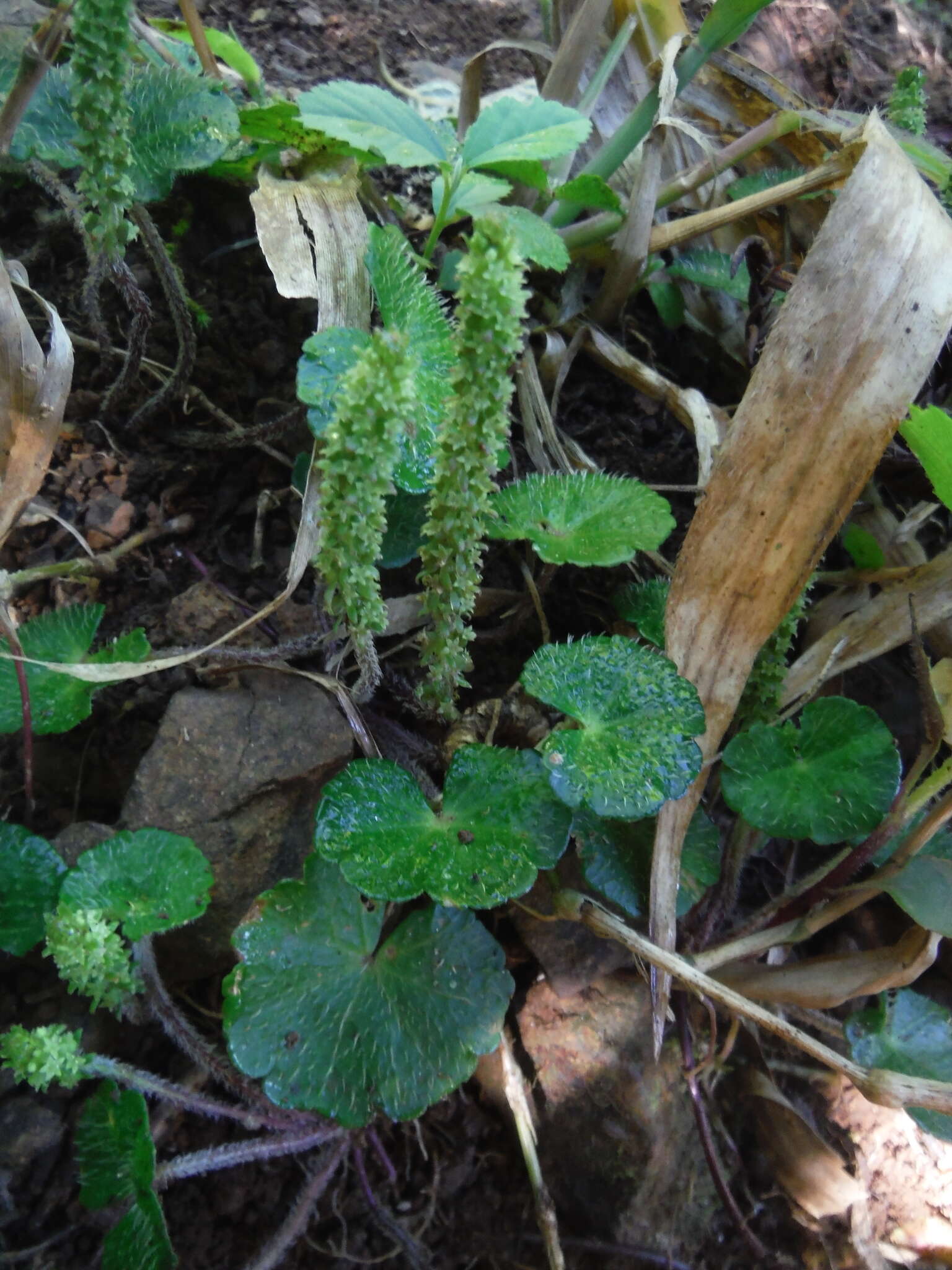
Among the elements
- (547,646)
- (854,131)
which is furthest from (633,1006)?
(854,131)

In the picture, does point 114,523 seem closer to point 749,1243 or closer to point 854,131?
point 854,131

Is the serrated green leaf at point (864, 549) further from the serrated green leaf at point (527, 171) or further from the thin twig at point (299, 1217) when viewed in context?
the thin twig at point (299, 1217)

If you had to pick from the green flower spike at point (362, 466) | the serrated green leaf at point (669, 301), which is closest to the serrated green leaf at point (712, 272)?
the serrated green leaf at point (669, 301)

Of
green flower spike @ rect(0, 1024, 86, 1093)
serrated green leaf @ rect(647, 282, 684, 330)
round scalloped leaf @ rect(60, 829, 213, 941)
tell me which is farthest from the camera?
serrated green leaf @ rect(647, 282, 684, 330)

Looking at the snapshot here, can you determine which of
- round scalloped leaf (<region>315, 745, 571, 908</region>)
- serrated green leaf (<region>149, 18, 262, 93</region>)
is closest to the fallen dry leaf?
round scalloped leaf (<region>315, 745, 571, 908</region>)

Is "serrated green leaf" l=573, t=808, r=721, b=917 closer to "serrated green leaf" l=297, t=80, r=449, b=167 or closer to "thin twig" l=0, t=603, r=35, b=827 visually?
"thin twig" l=0, t=603, r=35, b=827

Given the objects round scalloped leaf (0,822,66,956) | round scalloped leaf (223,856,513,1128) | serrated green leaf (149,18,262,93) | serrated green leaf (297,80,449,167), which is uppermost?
serrated green leaf (297,80,449,167)
